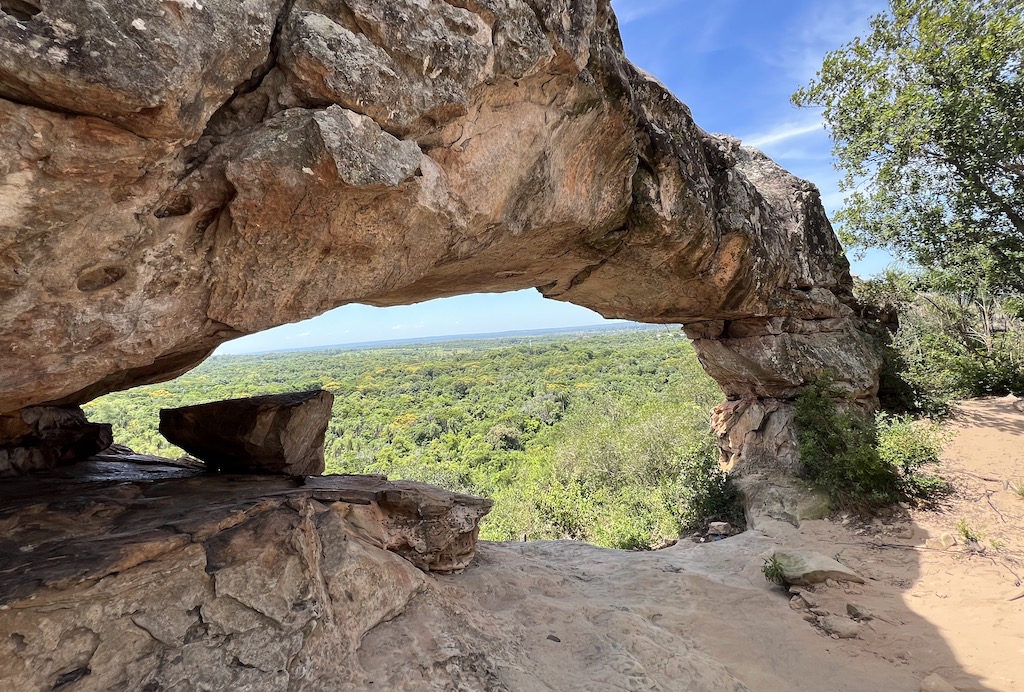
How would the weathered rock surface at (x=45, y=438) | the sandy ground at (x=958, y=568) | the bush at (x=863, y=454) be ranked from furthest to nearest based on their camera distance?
the bush at (x=863, y=454) < the weathered rock surface at (x=45, y=438) < the sandy ground at (x=958, y=568)

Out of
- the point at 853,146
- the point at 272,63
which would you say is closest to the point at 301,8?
the point at 272,63

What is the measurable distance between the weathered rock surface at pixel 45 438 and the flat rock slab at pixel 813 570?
939 cm

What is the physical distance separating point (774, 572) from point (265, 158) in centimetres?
770

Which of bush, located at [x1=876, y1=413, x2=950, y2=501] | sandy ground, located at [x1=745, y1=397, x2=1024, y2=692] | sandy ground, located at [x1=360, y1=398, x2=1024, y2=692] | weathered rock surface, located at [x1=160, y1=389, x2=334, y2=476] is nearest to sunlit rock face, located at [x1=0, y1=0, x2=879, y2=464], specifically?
weathered rock surface, located at [x1=160, y1=389, x2=334, y2=476]

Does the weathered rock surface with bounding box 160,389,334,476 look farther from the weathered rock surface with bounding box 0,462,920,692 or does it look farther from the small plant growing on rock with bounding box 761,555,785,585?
the small plant growing on rock with bounding box 761,555,785,585

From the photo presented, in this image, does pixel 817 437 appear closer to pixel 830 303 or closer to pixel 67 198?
pixel 830 303

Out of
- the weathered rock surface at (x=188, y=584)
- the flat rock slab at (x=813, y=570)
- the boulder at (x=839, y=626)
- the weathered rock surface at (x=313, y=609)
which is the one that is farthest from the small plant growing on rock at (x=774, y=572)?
the weathered rock surface at (x=188, y=584)

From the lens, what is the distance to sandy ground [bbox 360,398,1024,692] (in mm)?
4309

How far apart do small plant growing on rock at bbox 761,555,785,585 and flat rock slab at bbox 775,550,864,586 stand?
0.09 ft

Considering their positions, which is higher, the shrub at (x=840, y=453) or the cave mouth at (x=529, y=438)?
the shrub at (x=840, y=453)

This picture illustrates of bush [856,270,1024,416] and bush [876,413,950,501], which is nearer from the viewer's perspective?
bush [876,413,950,501]

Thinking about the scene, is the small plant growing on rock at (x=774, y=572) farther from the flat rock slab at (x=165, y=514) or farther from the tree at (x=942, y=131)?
the tree at (x=942, y=131)

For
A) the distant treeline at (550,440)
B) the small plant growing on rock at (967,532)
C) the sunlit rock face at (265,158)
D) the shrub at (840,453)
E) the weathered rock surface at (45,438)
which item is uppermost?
the sunlit rock face at (265,158)

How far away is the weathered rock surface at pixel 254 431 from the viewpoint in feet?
20.2
